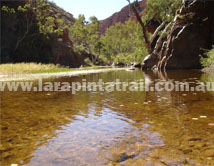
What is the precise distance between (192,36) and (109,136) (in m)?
20.2

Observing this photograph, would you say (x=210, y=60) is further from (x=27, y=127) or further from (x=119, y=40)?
(x=119, y=40)

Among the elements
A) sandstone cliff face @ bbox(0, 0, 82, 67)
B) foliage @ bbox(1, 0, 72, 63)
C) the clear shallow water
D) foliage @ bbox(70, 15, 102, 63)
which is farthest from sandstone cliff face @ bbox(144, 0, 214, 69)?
foliage @ bbox(70, 15, 102, 63)

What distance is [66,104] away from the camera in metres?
4.88

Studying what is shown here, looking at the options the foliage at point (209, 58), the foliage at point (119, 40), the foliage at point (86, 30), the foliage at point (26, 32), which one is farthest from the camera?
the foliage at point (119, 40)

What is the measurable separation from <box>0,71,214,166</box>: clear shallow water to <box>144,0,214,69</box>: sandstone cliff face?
17.5 m

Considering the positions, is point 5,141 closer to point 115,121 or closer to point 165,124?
point 115,121

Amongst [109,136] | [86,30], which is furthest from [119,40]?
[109,136]

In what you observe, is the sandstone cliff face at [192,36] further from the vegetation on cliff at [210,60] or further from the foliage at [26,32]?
the foliage at [26,32]

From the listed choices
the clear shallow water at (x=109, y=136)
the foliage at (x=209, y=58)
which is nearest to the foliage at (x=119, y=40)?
the foliage at (x=209, y=58)

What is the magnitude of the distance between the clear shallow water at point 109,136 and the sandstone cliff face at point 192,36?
57.5ft

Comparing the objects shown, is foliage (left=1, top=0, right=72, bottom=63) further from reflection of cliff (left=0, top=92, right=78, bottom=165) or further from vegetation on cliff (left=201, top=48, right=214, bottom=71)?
reflection of cliff (left=0, top=92, right=78, bottom=165)

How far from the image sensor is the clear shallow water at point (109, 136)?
6.56 feet

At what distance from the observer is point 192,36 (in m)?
20.3

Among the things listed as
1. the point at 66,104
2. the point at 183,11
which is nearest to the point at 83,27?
the point at 183,11
